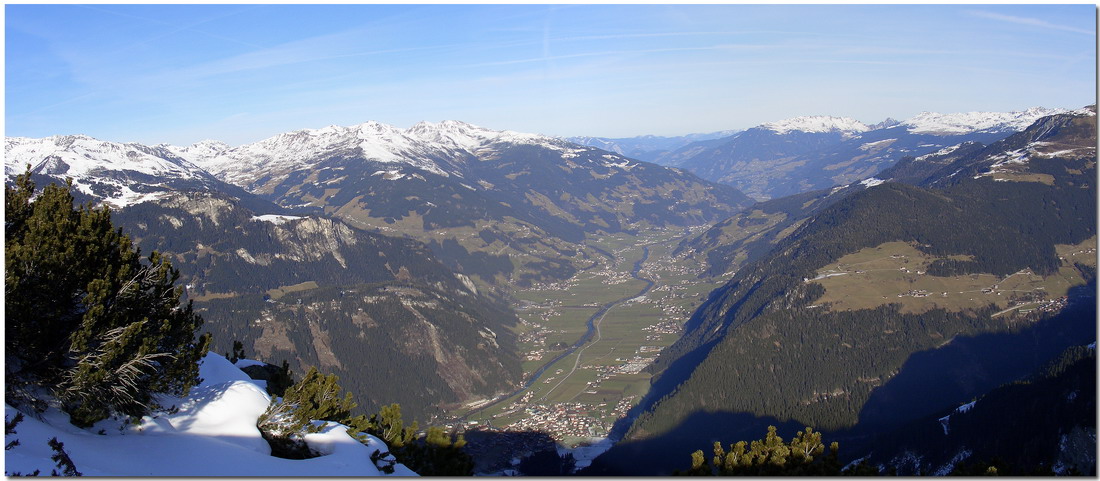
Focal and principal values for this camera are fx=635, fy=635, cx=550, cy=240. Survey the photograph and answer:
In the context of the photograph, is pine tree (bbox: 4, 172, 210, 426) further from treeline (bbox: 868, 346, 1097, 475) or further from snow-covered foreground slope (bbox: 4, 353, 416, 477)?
treeline (bbox: 868, 346, 1097, 475)

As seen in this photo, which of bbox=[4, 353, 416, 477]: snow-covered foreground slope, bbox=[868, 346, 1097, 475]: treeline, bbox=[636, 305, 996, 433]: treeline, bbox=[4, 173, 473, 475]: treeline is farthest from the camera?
bbox=[636, 305, 996, 433]: treeline

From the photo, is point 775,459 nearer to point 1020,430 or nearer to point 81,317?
point 81,317

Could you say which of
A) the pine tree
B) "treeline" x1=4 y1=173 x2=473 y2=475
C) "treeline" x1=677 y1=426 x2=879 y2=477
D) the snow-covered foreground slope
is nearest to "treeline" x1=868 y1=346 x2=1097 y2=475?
"treeline" x1=677 y1=426 x2=879 y2=477

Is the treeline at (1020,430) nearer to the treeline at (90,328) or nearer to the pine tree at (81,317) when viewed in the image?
the treeline at (90,328)

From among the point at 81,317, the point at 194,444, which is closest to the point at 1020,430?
the point at 194,444

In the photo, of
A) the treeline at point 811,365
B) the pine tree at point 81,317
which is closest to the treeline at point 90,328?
the pine tree at point 81,317

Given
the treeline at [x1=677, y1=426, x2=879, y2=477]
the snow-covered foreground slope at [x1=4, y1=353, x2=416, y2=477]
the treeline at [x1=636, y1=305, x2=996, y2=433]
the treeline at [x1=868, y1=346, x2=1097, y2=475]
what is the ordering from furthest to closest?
the treeline at [x1=636, y1=305, x2=996, y2=433]
the treeline at [x1=868, y1=346, x2=1097, y2=475]
the treeline at [x1=677, y1=426, x2=879, y2=477]
the snow-covered foreground slope at [x1=4, y1=353, x2=416, y2=477]

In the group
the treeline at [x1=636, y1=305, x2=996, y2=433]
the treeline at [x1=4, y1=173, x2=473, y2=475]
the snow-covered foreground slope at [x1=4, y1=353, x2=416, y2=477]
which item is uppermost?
the treeline at [x1=4, y1=173, x2=473, y2=475]

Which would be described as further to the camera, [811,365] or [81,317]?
[811,365]
